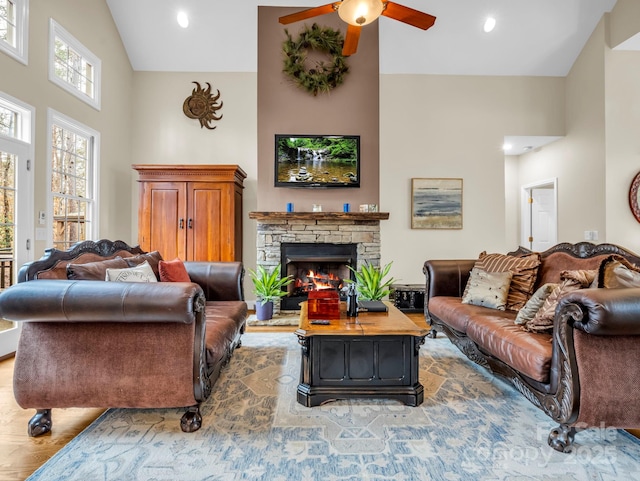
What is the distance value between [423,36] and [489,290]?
3.64 m

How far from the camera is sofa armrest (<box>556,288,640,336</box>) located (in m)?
1.49

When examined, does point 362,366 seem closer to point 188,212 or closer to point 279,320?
point 279,320

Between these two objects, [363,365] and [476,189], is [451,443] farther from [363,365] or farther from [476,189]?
[476,189]

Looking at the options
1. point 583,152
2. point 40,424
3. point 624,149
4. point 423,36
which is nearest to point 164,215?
point 40,424

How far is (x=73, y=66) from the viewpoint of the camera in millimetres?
3939

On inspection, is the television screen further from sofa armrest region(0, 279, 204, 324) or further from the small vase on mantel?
A: sofa armrest region(0, 279, 204, 324)

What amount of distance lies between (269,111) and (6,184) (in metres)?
2.91

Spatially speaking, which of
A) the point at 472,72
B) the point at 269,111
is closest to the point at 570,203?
the point at 472,72

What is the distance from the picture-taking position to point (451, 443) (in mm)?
1699

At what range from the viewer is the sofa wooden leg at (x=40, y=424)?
178cm

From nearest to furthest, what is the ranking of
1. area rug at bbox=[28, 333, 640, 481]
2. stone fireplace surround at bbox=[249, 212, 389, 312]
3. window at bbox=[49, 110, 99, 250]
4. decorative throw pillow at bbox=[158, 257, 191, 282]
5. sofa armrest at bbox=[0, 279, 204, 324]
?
area rug at bbox=[28, 333, 640, 481]
sofa armrest at bbox=[0, 279, 204, 324]
decorative throw pillow at bbox=[158, 257, 191, 282]
window at bbox=[49, 110, 99, 250]
stone fireplace surround at bbox=[249, 212, 389, 312]

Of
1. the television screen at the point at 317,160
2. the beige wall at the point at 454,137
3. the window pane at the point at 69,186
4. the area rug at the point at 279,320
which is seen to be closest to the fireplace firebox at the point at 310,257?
the area rug at the point at 279,320

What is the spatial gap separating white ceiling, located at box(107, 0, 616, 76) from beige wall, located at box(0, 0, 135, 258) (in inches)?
16.1

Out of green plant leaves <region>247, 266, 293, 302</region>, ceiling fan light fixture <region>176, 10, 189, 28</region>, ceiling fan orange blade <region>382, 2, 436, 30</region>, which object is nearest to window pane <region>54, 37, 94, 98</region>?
ceiling fan light fixture <region>176, 10, 189, 28</region>
